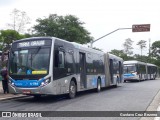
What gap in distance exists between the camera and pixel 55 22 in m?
53.8

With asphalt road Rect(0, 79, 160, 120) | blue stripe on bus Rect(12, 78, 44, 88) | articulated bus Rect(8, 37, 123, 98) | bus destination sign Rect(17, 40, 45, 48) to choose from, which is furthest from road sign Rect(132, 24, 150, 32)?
blue stripe on bus Rect(12, 78, 44, 88)

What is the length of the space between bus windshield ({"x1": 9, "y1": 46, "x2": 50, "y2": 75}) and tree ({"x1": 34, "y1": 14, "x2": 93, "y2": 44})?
121 ft

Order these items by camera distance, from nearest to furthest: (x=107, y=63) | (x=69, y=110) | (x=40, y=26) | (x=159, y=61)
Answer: (x=69, y=110), (x=107, y=63), (x=40, y=26), (x=159, y=61)

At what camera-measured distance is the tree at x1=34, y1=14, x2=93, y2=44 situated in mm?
51781

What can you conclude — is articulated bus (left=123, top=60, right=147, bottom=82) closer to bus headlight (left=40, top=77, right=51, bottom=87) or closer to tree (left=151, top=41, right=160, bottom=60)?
bus headlight (left=40, top=77, right=51, bottom=87)

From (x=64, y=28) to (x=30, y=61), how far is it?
38833 mm

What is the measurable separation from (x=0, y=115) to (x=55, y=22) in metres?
44.4

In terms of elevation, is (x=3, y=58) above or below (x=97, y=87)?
above

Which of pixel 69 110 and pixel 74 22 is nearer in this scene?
pixel 69 110

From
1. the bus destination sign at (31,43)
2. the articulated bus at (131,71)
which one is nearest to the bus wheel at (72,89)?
the bus destination sign at (31,43)

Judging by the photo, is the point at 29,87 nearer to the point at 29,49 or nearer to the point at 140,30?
the point at 29,49

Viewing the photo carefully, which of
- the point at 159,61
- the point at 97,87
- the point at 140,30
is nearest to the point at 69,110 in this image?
the point at 97,87

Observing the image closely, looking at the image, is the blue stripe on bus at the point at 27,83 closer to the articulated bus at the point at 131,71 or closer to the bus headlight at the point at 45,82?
the bus headlight at the point at 45,82

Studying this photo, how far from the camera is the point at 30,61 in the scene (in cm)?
1409
